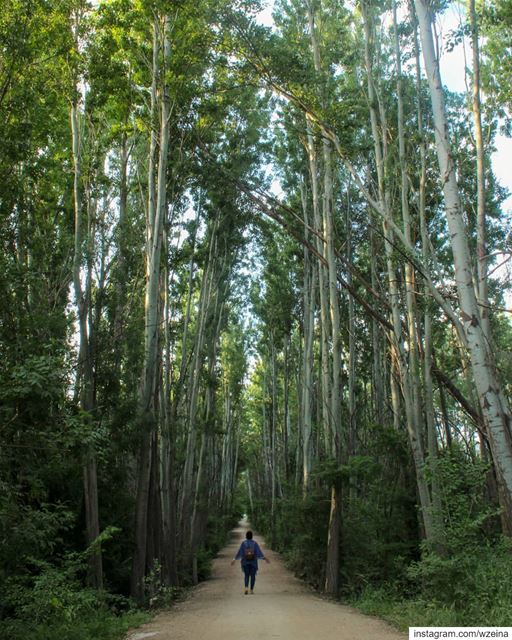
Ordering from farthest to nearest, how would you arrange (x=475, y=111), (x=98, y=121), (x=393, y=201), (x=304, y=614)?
1. (x=98, y=121)
2. (x=393, y=201)
3. (x=475, y=111)
4. (x=304, y=614)

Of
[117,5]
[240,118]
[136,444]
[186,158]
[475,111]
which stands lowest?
[136,444]

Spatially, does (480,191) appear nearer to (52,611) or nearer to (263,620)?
(263,620)

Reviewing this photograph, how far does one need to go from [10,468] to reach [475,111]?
9.71 metres

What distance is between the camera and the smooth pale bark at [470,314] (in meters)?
6.85

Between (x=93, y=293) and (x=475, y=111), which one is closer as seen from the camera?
(x=475, y=111)

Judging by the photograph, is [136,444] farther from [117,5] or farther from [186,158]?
[117,5]

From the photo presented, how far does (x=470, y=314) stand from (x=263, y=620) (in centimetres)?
521

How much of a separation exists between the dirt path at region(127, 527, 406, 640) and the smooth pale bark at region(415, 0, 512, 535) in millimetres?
2454

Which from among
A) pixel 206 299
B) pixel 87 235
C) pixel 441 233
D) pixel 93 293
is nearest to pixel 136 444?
pixel 93 293

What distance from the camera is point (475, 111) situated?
10219 millimetres

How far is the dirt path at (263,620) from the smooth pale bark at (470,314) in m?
2.45

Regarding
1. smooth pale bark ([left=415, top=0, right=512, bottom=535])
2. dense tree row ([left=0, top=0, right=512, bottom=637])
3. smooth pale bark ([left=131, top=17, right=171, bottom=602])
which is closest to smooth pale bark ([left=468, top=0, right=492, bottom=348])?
dense tree row ([left=0, top=0, right=512, bottom=637])

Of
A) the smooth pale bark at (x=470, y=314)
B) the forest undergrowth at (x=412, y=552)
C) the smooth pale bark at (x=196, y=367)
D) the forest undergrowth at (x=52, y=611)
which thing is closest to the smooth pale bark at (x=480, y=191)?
the smooth pale bark at (x=470, y=314)

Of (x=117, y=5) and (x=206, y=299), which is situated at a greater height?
(x=117, y=5)
